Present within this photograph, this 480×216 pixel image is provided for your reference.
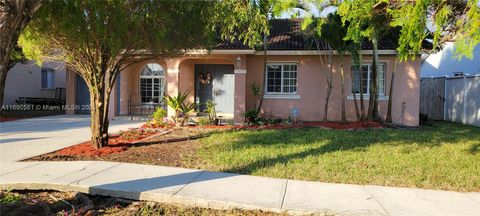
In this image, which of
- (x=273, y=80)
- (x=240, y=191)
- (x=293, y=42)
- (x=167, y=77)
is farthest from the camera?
(x=273, y=80)

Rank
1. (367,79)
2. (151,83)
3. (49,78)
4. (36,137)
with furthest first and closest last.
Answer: (49,78)
(151,83)
(367,79)
(36,137)

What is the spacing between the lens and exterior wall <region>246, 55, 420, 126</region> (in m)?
16.5

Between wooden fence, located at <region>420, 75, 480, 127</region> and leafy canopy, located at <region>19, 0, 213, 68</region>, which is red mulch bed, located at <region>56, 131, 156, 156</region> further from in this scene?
wooden fence, located at <region>420, 75, 480, 127</region>

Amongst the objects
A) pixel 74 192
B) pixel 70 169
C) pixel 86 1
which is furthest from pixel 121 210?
pixel 86 1

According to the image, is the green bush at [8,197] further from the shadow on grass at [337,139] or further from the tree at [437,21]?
the tree at [437,21]

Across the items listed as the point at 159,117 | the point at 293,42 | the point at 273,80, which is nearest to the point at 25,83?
the point at 159,117

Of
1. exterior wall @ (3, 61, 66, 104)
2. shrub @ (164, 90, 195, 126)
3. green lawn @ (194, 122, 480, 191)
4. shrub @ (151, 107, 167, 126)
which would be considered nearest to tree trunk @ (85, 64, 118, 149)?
green lawn @ (194, 122, 480, 191)

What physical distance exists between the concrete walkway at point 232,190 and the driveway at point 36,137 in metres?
1.76

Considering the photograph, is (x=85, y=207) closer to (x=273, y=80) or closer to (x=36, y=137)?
(x=36, y=137)

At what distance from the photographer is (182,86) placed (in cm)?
1878

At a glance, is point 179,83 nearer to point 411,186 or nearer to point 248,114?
point 248,114

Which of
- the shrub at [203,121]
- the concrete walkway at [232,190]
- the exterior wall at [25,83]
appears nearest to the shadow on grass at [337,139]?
the concrete walkway at [232,190]

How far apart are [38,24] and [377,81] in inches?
489

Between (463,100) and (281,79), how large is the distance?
8267 mm
